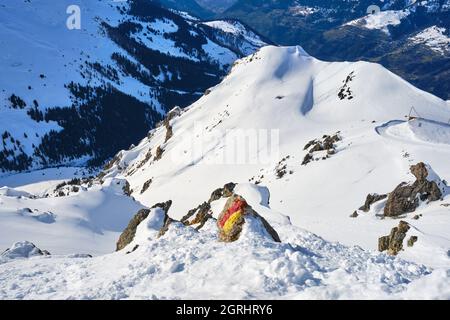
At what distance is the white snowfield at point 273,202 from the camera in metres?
17.7

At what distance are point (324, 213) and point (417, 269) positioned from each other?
28607 millimetres

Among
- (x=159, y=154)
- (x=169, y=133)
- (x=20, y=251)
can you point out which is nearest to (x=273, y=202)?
(x=20, y=251)

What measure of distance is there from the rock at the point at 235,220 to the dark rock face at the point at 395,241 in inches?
361

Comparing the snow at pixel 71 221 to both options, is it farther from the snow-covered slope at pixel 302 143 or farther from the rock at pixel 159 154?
the rock at pixel 159 154

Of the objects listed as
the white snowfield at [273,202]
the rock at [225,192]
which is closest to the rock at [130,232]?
the white snowfield at [273,202]

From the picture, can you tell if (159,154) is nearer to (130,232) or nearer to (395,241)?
(130,232)

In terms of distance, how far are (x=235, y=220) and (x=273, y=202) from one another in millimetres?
34866

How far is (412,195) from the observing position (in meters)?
43.7

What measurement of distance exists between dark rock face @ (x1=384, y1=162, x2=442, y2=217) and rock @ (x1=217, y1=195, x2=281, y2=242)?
70.1 ft

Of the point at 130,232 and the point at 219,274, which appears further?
the point at 130,232

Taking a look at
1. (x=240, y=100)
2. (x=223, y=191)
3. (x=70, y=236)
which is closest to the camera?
(x=70, y=236)

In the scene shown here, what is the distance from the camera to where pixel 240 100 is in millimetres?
116562

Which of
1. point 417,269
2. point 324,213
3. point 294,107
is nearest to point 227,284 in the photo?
point 417,269

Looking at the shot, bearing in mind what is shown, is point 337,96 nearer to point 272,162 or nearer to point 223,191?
point 272,162
